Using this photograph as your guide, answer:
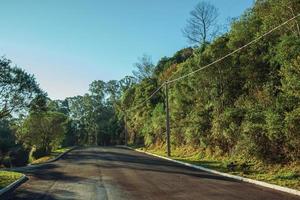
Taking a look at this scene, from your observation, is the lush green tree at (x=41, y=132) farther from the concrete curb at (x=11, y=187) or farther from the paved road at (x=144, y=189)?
the paved road at (x=144, y=189)

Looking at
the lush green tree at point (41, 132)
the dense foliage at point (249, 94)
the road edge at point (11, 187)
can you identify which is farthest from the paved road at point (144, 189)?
Answer: the lush green tree at point (41, 132)

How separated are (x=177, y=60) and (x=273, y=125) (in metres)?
60.8

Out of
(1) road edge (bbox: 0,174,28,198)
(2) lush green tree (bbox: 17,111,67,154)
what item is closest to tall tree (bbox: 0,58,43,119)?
(1) road edge (bbox: 0,174,28,198)

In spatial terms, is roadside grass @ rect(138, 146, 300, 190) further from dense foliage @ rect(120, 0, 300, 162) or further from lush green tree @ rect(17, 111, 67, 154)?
lush green tree @ rect(17, 111, 67, 154)

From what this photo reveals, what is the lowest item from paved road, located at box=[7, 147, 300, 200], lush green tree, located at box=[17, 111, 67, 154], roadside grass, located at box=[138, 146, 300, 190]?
paved road, located at box=[7, 147, 300, 200]

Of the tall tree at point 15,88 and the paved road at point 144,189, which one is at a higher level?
the tall tree at point 15,88

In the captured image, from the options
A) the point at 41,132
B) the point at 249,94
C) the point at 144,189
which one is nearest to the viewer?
the point at 144,189

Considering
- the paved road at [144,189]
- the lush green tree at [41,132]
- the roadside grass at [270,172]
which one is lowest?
the paved road at [144,189]

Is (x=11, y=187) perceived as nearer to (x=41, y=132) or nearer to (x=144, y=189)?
(x=144, y=189)

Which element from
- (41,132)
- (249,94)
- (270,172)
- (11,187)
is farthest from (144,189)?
(41,132)

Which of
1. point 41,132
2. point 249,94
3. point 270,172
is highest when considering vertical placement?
point 249,94

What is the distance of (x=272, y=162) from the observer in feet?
74.3

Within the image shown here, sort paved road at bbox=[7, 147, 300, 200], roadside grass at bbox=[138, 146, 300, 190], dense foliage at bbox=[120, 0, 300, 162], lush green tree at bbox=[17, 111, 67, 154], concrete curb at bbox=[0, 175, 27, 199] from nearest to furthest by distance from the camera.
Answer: paved road at bbox=[7, 147, 300, 200], concrete curb at bbox=[0, 175, 27, 199], roadside grass at bbox=[138, 146, 300, 190], dense foliage at bbox=[120, 0, 300, 162], lush green tree at bbox=[17, 111, 67, 154]

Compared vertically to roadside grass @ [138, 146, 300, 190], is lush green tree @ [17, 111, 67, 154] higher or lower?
higher
